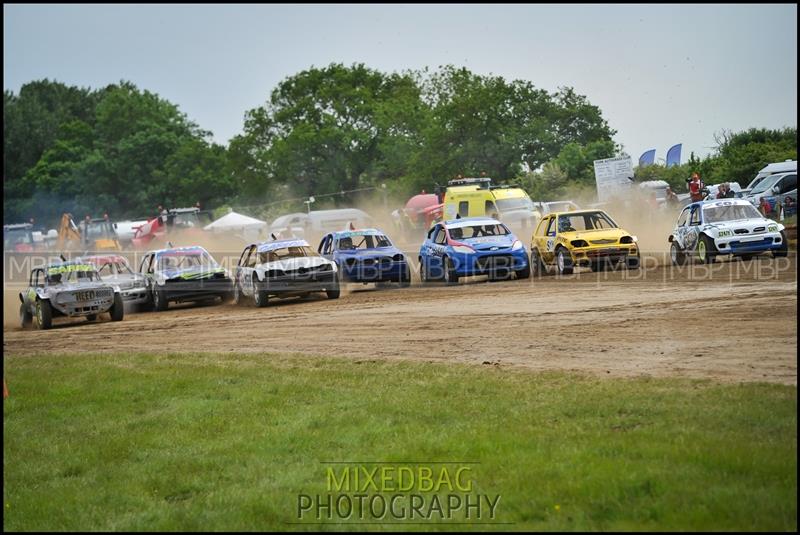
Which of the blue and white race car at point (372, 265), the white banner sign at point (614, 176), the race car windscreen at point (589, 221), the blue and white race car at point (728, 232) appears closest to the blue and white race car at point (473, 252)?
the blue and white race car at point (372, 265)

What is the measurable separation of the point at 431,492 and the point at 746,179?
889 inches

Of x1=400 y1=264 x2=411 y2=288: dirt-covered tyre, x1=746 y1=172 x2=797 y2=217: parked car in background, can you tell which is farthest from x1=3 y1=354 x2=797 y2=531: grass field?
x1=746 y1=172 x2=797 y2=217: parked car in background

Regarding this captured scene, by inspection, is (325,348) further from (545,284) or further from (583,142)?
(583,142)

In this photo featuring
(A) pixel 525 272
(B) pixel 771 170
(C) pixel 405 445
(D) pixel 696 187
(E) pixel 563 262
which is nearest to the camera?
(C) pixel 405 445

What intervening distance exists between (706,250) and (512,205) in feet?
47.4

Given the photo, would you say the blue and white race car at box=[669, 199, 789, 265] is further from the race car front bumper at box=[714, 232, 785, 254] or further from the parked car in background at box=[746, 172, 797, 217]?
the parked car in background at box=[746, 172, 797, 217]

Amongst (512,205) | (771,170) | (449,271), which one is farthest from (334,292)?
(512,205)

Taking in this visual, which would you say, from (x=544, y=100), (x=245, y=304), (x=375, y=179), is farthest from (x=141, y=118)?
(x=245, y=304)

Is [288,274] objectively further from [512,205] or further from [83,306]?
[512,205]

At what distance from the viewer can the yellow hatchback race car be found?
23578 mm

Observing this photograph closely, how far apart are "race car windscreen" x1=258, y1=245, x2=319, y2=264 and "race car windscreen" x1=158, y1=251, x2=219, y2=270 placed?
97.9 inches

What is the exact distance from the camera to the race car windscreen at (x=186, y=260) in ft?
86.5

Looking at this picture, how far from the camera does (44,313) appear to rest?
23.7 metres

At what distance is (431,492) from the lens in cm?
751
